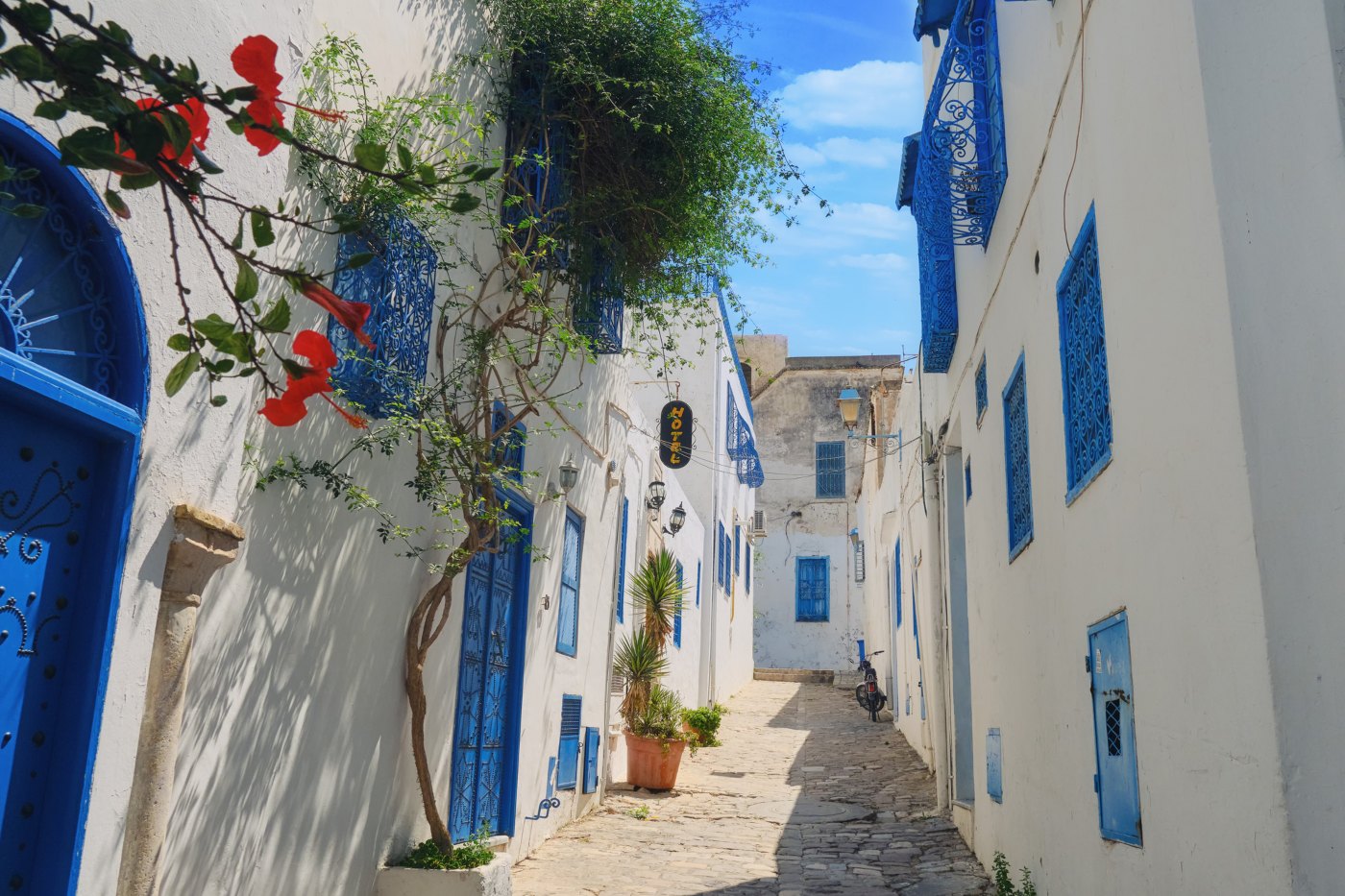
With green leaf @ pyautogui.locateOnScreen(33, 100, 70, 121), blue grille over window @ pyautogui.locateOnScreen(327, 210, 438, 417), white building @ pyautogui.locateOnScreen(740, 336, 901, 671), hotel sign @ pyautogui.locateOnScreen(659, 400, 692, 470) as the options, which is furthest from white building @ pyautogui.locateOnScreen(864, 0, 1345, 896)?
white building @ pyautogui.locateOnScreen(740, 336, 901, 671)

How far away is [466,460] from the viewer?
562 cm

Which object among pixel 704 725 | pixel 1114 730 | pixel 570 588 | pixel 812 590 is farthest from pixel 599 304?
pixel 812 590

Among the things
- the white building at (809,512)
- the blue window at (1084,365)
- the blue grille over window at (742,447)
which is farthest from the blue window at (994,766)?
the white building at (809,512)

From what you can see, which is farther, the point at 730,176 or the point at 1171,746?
the point at 730,176

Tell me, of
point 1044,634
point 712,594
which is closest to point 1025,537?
point 1044,634

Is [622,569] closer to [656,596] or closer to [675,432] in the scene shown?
[656,596]

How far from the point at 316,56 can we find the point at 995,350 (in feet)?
14.3

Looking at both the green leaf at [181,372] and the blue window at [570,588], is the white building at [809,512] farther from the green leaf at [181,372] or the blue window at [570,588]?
the green leaf at [181,372]

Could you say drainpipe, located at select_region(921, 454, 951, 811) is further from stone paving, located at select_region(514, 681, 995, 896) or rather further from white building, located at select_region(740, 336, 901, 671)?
white building, located at select_region(740, 336, 901, 671)

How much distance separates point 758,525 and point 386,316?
2318cm

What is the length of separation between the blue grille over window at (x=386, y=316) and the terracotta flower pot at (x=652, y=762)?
621 cm

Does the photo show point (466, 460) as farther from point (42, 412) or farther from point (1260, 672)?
point (1260, 672)

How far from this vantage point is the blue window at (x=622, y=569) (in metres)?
10.8

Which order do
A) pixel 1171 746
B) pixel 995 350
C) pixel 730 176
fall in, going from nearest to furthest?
pixel 1171 746 < pixel 995 350 < pixel 730 176
